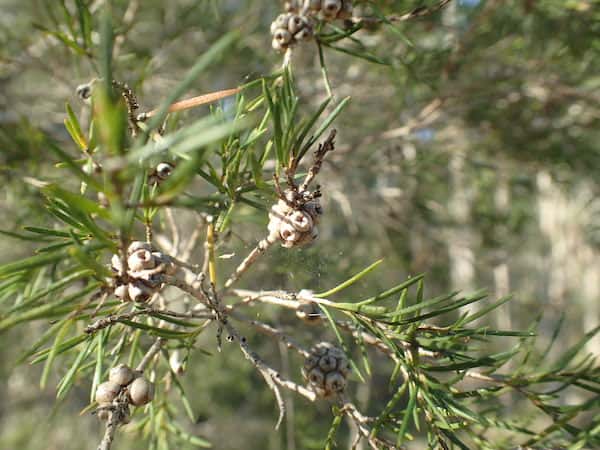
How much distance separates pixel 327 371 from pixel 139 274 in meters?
0.30

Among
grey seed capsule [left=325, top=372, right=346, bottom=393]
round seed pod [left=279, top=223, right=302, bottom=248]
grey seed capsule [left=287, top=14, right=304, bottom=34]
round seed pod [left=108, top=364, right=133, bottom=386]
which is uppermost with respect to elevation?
grey seed capsule [left=287, top=14, right=304, bottom=34]

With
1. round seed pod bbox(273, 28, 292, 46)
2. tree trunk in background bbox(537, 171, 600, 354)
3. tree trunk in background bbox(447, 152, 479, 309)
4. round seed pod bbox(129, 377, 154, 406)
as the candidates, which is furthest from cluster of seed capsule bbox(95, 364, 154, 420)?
tree trunk in background bbox(537, 171, 600, 354)

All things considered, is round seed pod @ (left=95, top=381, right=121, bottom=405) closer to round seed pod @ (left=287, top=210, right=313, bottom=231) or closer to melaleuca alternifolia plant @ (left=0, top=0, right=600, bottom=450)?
melaleuca alternifolia plant @ (left=0, top=0, right=600, bottom=450)

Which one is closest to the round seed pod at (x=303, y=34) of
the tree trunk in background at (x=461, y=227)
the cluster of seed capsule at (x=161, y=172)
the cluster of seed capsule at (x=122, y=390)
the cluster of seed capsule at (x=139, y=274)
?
the cluster of seed capsule at (x=161, y=172)

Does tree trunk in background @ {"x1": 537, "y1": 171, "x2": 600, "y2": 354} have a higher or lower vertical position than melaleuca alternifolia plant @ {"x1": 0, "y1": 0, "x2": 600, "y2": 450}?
higher

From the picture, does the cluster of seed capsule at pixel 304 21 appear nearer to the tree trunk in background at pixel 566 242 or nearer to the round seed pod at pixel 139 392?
the round seed pod at pixel 139 392

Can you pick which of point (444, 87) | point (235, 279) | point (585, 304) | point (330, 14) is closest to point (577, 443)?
point (235, 279)

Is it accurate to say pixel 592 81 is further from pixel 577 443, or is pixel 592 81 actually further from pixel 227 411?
pixel 227 411

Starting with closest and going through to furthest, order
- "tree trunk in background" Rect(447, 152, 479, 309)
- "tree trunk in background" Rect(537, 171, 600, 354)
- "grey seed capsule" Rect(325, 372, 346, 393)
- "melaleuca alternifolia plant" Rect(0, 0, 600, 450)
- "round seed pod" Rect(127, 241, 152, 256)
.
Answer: "melaleuca alternifolia plant" Rect(0, 0, 600, 450), "round seed pod" Rect(127, 241, 152, 256), "grey seed capsule" Rect(325, 372, 346, 393), "tree trunk in background" Rect(447, 152, 479, 309), "tree trunk in background" Rect(537, 171, 600, 354)

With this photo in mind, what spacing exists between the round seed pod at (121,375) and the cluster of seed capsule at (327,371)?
8.9 inches

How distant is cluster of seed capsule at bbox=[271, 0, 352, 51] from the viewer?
0.65m

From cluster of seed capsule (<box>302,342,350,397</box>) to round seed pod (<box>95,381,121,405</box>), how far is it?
0.79 ft

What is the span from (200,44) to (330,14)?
1.23m

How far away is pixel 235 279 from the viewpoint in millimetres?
622
